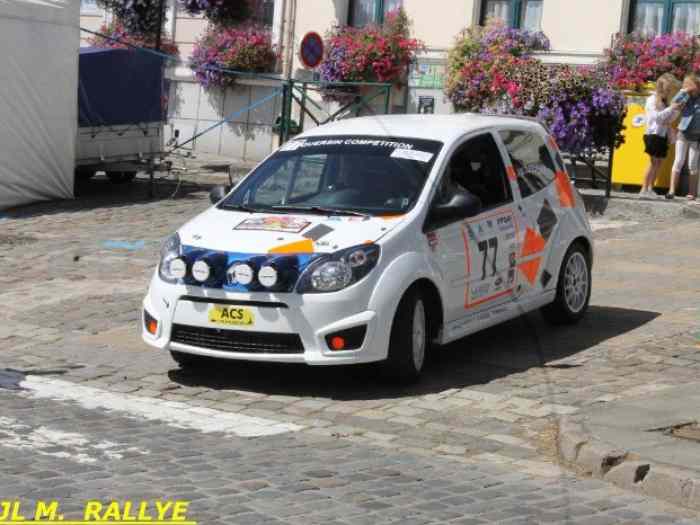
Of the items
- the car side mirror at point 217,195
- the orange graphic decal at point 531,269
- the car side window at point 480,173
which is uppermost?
the car side window at point 480,173

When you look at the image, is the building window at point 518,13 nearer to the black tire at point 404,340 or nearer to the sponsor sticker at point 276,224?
the sponsor sticker at point 276,224

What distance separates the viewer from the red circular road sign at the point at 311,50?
21.7 metres

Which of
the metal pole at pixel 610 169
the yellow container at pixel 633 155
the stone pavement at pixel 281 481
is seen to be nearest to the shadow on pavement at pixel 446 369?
the stone pavement at pixel 281 481

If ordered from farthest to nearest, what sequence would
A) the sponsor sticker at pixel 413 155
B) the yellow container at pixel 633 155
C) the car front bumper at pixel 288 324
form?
the yellow container at pixel 633 155 < the sponsor sticker at pixel 413 155 < the car front bumper at pixel 288 324

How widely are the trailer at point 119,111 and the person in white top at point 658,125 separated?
23.4 feet

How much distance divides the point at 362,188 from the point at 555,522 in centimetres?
390

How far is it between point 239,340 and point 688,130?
11575 millimetres

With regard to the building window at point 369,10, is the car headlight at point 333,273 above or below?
below

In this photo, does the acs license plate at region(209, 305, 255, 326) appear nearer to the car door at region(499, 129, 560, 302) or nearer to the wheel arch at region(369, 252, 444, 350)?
the wheel arch at region(369, 252, 444, 350)

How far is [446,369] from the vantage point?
390 inches

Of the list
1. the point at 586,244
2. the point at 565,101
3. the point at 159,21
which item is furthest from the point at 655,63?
the point at 586,244

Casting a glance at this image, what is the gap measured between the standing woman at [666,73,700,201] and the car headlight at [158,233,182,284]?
1108 cm

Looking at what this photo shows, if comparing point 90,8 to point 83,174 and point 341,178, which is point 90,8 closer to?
point 83,174

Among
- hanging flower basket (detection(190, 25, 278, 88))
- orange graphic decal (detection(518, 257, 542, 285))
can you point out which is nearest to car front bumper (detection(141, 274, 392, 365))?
orange graphic decal (detection(518, 257, 542, 285))
